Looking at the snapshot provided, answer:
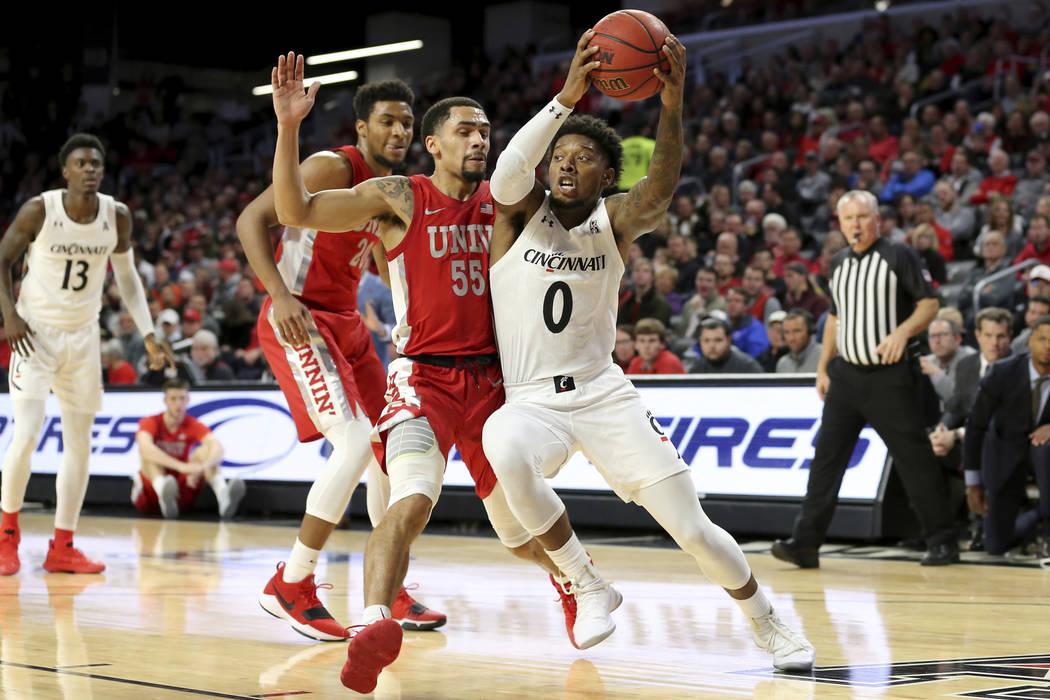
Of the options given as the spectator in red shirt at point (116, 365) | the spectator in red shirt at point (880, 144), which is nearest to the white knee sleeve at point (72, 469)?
the spectator in red shirt at point (116, 365)

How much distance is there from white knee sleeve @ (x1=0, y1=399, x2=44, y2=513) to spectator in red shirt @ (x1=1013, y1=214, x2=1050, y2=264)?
318 inches

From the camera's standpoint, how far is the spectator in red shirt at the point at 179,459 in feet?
36.2

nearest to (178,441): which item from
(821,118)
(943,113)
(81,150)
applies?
(81,150)

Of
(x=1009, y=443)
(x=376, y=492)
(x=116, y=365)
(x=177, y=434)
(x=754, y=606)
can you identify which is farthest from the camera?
(x=116, y=365)

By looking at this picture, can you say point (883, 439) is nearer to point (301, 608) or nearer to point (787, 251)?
point (301, 608)

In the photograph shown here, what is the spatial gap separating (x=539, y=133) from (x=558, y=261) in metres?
0.46

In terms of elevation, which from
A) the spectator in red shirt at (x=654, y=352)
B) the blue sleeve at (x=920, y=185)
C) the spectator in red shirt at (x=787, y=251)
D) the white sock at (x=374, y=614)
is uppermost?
the blue sleeve at (x=920, y=185)

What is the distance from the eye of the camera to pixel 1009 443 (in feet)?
26.2

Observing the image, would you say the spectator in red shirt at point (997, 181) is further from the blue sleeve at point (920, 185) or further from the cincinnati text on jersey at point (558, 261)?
the cincinnati text on jersey at point (558, 261)

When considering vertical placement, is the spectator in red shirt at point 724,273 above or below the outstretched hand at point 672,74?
below

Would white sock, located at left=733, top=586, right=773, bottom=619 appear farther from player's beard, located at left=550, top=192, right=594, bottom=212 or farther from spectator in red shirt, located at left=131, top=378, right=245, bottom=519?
spectator in red shirt, located at left=131, top=378, right=245, bottom=519

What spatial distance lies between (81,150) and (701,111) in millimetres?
12146

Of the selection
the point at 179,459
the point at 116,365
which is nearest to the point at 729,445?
the point at 179,459

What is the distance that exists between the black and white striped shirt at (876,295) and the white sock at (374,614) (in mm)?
4571
